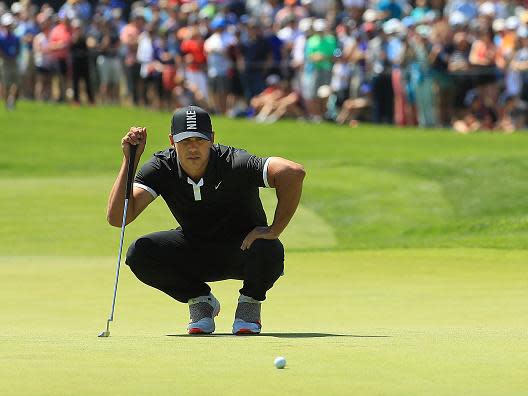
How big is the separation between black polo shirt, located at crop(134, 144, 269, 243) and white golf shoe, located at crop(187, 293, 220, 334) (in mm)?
361

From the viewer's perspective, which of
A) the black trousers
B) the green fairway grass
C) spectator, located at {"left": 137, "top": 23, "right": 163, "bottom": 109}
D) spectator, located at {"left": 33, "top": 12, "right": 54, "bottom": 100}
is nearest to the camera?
the green fairway grass

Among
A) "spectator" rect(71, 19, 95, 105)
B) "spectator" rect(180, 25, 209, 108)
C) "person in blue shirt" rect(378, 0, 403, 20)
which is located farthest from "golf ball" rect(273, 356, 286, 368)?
"spectator" rect(71, 19, 95, 105)

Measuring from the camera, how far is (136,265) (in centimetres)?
813

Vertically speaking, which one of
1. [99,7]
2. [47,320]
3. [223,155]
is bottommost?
[47,320]

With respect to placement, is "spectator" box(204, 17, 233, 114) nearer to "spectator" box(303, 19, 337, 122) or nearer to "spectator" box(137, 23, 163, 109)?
"spectator" box(137, 23, 163, 109)

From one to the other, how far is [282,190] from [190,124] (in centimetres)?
64

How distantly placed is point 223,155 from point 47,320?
6.14ft

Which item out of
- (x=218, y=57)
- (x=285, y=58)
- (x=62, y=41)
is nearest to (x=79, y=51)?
(x=62, y=41)

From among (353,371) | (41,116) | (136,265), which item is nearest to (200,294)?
(136,265)

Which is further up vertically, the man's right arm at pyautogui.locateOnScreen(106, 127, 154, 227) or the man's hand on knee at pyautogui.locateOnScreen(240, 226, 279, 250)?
the man's right arm at pyautogui.locateOnScreen(106, 127, 154, 227)

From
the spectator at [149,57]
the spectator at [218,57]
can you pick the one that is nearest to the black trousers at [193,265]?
the spectator at [218,57]

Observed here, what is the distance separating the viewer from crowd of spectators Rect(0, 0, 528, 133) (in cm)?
2514

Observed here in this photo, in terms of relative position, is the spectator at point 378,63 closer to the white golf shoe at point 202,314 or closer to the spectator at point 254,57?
the spectator at point 254,57

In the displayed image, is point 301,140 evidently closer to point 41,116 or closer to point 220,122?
point 220,122
